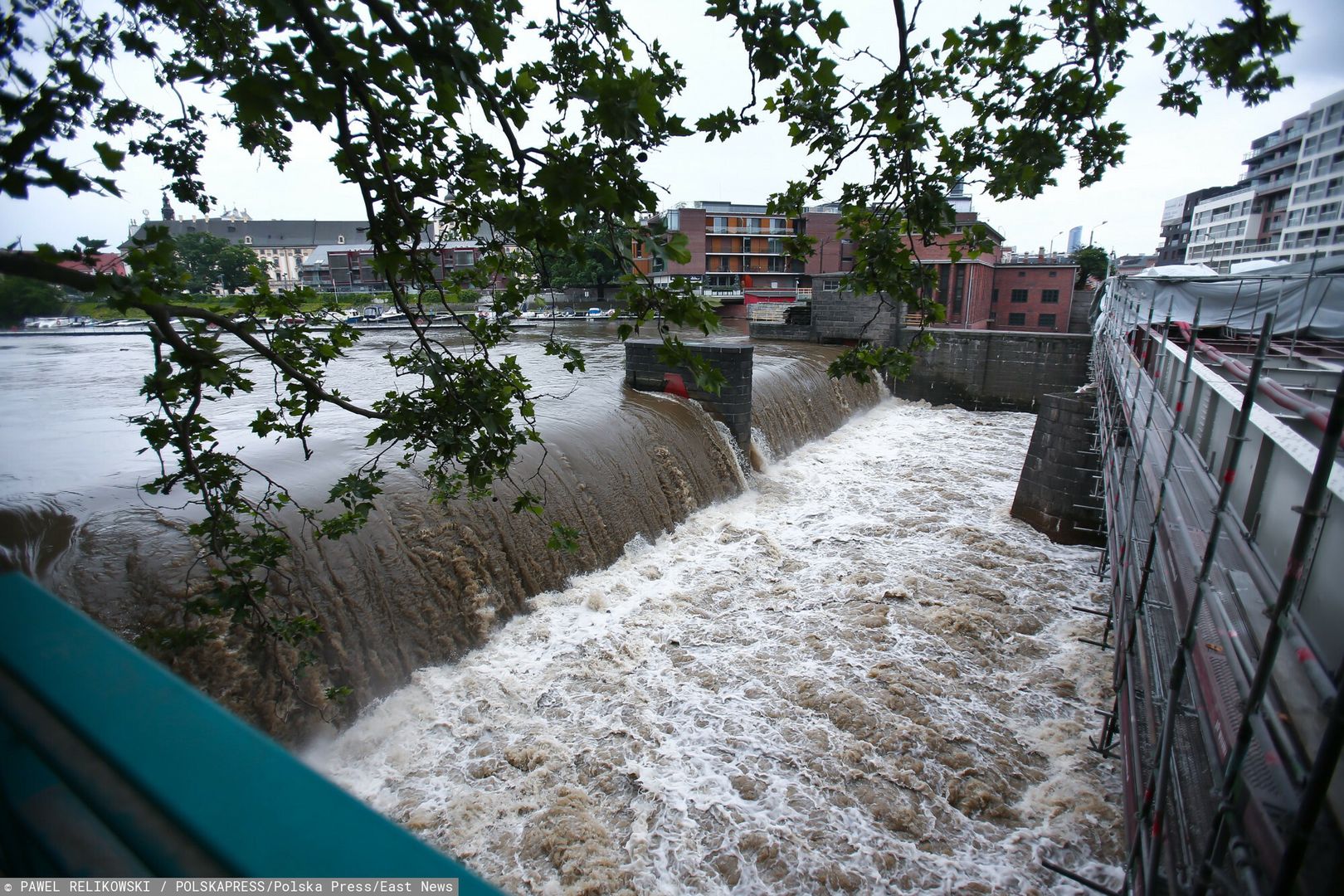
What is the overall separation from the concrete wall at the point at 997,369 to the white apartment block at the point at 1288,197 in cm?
2780

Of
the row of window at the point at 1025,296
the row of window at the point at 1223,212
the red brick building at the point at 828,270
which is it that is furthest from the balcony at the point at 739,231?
the row of window at the point at 1223,212

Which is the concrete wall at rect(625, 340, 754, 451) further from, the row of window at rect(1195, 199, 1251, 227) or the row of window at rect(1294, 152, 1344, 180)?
the row of window at rect(1195, 199, 1251, 227)

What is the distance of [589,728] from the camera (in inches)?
232

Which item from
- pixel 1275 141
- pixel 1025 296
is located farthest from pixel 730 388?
pixel 1275 141

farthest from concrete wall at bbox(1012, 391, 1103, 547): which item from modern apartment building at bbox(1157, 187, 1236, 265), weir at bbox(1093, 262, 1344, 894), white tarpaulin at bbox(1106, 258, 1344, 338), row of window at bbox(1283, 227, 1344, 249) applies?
modern apartment building at bbox(1157, 187, 1236, 265)

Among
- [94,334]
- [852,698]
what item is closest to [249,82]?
[852,698]

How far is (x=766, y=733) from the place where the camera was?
5.92m

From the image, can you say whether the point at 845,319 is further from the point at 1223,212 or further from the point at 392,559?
the point at 1223,212

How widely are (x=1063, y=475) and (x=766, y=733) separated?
7.50m

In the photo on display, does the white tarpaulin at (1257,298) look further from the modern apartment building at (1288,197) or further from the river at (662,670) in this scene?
the modern apartment building at (1288,197)

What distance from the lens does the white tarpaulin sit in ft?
24.4

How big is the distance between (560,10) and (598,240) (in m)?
1.93

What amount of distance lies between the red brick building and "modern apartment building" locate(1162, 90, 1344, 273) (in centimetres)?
1054

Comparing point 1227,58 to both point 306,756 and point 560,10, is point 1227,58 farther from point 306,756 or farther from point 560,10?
point 306,756
